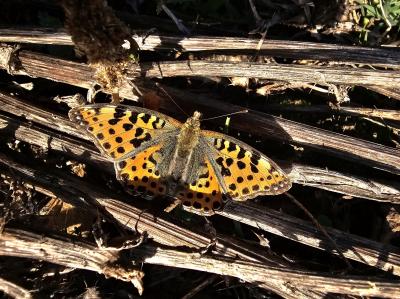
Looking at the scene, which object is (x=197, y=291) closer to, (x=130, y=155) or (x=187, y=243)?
(x=187, y=243)

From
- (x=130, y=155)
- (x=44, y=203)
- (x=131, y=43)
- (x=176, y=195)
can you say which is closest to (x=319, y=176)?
(x=176, y=195)

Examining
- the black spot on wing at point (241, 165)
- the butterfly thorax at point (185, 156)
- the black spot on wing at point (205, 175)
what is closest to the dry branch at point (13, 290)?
the butterfly thorax at point (185, 156)

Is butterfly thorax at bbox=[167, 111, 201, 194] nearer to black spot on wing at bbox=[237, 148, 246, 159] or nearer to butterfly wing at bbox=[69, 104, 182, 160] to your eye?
butterfly wing at bbox=[69, 104, 182, 160]

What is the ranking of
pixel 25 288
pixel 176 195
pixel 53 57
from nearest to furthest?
1. pixel 25 288
2. pixel 176 195
3. pixel 53 57

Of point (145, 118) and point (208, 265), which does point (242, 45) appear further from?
point (208, 265)

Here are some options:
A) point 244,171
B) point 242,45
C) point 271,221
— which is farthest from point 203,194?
point 242,45

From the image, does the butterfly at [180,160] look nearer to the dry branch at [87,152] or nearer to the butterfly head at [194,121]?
the butterfly head at [194,121]

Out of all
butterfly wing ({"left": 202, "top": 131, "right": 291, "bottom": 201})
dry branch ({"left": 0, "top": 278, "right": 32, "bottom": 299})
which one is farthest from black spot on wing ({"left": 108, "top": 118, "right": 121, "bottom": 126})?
dry branch ({"left": 0, "top": 278, "right": 32, "bottom": 299})
